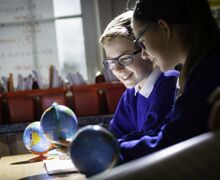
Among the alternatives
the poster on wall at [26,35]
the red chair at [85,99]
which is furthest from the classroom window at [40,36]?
the red chair at [85,99]

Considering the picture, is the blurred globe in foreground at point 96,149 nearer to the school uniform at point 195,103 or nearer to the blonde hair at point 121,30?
the school uniform at point 195,103

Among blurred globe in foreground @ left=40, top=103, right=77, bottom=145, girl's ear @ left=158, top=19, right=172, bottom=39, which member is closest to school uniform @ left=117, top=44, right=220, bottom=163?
girl's ear @ left=158, top=19, right=172, bottom=39

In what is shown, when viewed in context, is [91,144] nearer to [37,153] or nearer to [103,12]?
[37,153]

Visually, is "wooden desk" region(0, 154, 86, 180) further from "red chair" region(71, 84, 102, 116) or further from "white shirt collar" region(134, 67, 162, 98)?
"red chair" region(71, 84, 102, 116)

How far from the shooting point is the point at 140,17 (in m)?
1.38

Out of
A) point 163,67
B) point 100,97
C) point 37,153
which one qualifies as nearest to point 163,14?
point 163,67

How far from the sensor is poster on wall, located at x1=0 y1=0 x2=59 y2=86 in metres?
3.74

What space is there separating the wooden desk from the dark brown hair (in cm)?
56

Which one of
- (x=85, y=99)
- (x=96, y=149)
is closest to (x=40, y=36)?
(x=85, y=99)

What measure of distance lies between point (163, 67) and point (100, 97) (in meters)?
2.15

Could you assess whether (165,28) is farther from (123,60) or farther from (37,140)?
(37,140)

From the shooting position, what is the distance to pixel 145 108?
1.75 meters

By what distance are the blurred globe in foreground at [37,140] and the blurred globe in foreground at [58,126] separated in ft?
0.76

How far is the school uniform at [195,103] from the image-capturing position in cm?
114
